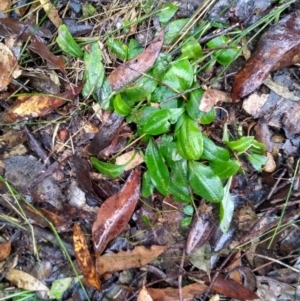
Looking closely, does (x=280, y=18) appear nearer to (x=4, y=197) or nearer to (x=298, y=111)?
Answer: (x=298, y=111)

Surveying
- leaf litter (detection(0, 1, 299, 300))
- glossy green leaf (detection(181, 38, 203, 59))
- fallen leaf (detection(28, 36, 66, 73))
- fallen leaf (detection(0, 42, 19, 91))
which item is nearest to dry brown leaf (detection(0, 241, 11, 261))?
leaf litter (detection(0, 1, 299, 300))

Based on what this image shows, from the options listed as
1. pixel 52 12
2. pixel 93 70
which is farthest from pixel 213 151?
→ pixel 52 12

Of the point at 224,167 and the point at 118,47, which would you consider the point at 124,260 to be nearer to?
the point at 224,167

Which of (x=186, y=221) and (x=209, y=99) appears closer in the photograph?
(x=209, y=99)

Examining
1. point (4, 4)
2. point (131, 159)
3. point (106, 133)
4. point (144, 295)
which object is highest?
point (4, 4)

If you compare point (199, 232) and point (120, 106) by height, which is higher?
point (120, 106)

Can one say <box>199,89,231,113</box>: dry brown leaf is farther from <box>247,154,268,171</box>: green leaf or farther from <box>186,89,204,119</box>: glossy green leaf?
<box>247,154,268,171</box>: green leaf
